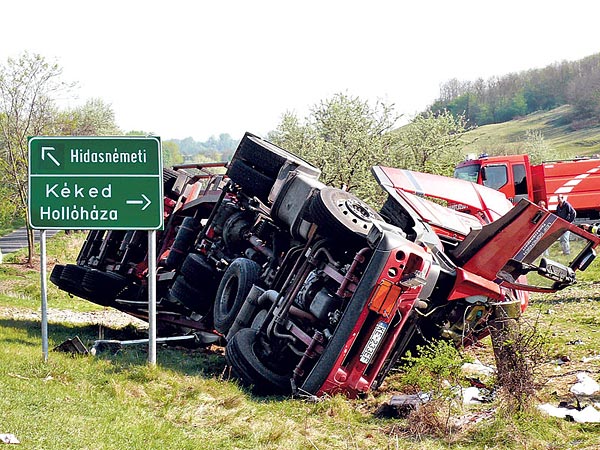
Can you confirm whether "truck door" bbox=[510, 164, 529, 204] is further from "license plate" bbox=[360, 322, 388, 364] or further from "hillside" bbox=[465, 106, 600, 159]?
"hillside" bbox=[465, 106, 600, 159]

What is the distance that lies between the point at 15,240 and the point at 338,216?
111 feet

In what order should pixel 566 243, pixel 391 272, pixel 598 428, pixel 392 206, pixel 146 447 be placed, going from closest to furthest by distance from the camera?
pixel 146 447, pixel 598 428, pixel 391 272, pixel 392 206, pixel 566 243

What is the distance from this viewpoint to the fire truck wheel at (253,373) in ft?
22.4

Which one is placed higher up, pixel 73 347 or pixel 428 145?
pixel 428 145

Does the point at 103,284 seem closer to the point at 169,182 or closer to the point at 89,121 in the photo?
the point at 169,182

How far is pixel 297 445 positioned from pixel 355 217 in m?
2.51

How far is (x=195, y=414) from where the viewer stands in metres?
5.81

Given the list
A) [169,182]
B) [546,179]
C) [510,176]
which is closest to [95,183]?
[169,182]

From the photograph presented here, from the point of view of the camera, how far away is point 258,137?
9.27 meters

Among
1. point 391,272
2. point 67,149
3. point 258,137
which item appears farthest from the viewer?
point 258,137

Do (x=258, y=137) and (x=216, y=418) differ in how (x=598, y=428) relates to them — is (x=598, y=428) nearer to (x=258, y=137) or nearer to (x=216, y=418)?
(x=216, y=418)

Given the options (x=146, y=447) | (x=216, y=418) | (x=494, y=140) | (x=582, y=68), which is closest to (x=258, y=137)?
(x=216, y=418)

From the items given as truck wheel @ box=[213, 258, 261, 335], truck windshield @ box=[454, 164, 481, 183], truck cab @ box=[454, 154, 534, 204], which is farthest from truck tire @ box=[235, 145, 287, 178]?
truck windshield @ box=[454, 164, 481, 183]

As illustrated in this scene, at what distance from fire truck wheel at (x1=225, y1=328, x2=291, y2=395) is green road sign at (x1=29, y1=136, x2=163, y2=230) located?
1.40 meters
